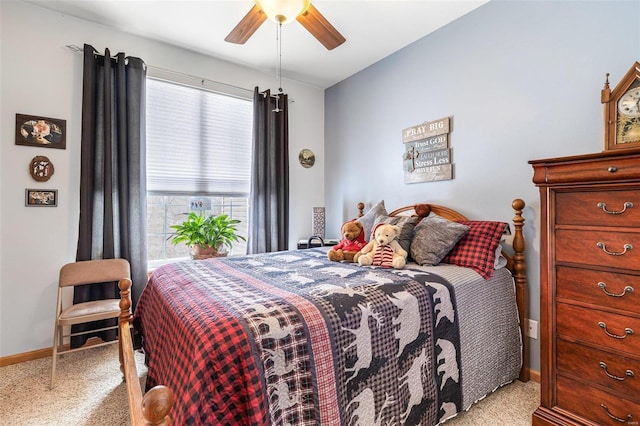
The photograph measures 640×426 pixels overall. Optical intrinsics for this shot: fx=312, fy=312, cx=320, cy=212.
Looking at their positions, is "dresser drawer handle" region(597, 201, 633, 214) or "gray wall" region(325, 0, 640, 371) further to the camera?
"gray wall" region(325, 0, 640, 371)

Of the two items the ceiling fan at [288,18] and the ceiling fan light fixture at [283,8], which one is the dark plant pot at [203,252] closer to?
the ceiling fan at [288,18]

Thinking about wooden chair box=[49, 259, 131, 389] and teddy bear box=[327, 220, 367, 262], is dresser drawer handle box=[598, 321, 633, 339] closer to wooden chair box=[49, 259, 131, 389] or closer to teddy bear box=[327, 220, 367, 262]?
teddy bear box=[327, 220, 367, 262]

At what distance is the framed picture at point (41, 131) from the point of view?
93.4 inches

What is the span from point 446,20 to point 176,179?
9.38 feet

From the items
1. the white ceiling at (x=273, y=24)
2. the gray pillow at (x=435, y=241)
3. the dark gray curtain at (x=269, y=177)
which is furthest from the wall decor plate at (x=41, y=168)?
the gray pillow at (x=435, y=241)

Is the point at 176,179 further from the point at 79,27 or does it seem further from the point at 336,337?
the point at 336,337

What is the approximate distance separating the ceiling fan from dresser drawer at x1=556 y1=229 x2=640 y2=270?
1759 millimetres

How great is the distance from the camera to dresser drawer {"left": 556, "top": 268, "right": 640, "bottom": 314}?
132cm

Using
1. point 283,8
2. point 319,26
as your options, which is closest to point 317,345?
point 283,8

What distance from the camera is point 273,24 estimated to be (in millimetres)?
2643

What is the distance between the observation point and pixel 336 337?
49.3 inches

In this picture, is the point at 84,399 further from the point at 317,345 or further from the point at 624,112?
the point at 624,112

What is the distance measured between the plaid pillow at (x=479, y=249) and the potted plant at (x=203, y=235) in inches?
81.9

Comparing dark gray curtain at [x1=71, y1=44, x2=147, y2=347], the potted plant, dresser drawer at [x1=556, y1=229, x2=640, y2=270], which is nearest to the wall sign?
dresser drawer at [x1=556, y1=229, x2=640, y2=270]
